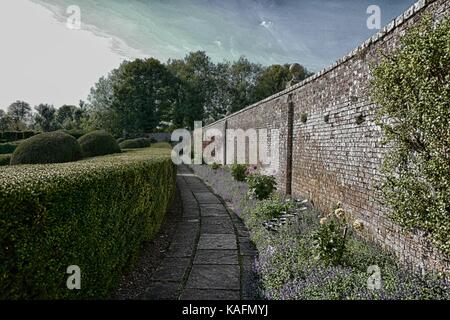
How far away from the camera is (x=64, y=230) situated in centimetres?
221

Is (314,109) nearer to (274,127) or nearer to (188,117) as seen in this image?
(274,127)

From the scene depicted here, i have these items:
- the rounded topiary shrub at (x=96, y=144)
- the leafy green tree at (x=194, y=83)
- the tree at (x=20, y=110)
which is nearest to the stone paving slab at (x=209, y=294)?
the rounded topiary shrub at (x=96, y=144)

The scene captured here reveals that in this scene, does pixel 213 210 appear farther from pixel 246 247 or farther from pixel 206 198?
pixel 246 247

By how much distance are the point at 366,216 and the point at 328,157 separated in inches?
65.2

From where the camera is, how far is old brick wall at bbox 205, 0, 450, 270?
A: 11.3 feet

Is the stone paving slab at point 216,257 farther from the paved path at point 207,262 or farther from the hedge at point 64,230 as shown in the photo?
the hedge at point 64,230

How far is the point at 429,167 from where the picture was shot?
2.63 meters

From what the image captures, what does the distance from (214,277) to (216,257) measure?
68cm

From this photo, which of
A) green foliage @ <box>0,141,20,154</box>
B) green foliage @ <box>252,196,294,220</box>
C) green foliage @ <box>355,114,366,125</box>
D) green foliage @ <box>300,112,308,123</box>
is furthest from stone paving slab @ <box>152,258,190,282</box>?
green foliage @ <box>0,141,20,154</box>

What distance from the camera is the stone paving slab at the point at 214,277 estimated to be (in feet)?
11.7

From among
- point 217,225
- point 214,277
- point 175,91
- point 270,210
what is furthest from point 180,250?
point 175,91

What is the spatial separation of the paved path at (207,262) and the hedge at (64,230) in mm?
585

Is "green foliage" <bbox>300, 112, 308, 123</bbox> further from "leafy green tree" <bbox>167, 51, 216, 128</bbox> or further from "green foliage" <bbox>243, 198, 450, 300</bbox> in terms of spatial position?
"leafy green tree" <bbox>167, 51, 216, 128</bbox>
